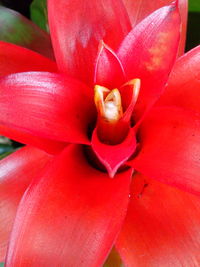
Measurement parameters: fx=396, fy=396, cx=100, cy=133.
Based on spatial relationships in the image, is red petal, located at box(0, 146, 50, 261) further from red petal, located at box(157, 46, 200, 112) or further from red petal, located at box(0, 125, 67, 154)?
red petal, located at box(157, 46, 200, 112)

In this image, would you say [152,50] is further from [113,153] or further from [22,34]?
[22,34]

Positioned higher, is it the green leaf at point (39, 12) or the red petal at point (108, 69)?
the red petal at point (108, 69)

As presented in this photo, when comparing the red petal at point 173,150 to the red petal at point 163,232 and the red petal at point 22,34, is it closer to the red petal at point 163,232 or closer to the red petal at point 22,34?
the red petal at point 163,232

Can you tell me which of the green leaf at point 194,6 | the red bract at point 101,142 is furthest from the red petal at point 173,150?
the green leaf at point 194,6

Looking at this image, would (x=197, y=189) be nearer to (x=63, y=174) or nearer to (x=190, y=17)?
(x=63, y=174)

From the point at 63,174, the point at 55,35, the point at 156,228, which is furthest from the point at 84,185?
the point at 55,35

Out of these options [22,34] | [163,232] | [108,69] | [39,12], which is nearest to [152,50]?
[108,69]
